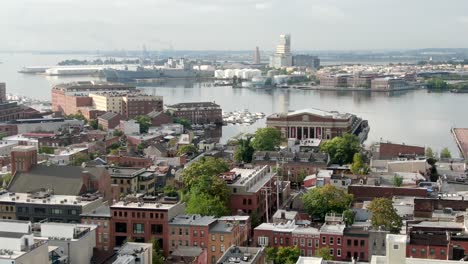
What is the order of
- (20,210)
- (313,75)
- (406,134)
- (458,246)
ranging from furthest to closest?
(313,75)
(406,134)
(20,210)
(458,246)

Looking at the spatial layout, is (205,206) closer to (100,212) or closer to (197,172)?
(100,212)

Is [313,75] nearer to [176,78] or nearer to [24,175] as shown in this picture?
[176,78]

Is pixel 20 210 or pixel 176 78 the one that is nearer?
pixel 20 210

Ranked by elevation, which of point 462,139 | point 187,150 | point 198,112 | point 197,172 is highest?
point 197,172

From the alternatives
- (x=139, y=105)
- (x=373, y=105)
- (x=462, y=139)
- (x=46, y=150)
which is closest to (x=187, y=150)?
(x=46, y=150)

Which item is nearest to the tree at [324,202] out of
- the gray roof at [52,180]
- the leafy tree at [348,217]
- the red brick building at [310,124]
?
the leafy tree at [348,217]

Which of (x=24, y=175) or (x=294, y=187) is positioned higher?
(x=24, y=175)

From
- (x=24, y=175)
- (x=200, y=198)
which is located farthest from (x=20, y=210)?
(x=200, y=198)

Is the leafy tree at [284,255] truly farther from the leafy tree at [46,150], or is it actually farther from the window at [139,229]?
the leafy tree at [46,150]

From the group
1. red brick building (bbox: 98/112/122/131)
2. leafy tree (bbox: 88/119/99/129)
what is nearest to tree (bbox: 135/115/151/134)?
red brick building (bbox: 98/112/122/131)
